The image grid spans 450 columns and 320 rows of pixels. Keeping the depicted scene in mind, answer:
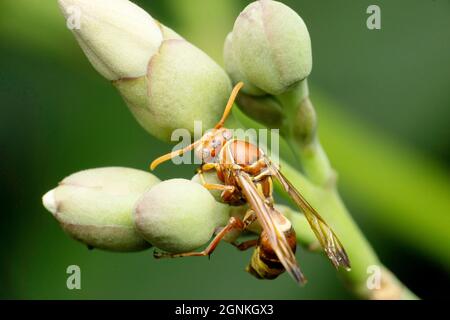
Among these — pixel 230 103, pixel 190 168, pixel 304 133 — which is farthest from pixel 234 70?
pixel 190 168

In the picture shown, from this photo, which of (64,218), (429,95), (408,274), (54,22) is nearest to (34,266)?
(54,22)

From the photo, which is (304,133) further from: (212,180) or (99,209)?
(99,209)

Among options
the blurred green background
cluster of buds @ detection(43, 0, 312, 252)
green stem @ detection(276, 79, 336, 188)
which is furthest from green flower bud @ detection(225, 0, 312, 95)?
the blurred green background

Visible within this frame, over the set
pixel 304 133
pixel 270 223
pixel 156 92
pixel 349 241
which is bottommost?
pixel 349 241

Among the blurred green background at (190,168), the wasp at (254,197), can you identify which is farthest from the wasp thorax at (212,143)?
the blurred green background at (190,168)

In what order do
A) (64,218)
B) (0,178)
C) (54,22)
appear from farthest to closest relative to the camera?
(0,178), (54,22), (64,218)

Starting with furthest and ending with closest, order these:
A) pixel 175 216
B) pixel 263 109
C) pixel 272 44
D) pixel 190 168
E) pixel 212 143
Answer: pixel 190 168
pixel 263 109
pixel 212 143
pixel 272 44
pixel 175 216

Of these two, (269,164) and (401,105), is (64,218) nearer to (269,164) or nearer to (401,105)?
(269,164)

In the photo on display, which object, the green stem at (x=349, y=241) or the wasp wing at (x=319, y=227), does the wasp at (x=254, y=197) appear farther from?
the green stem at (x=349, y=241)
